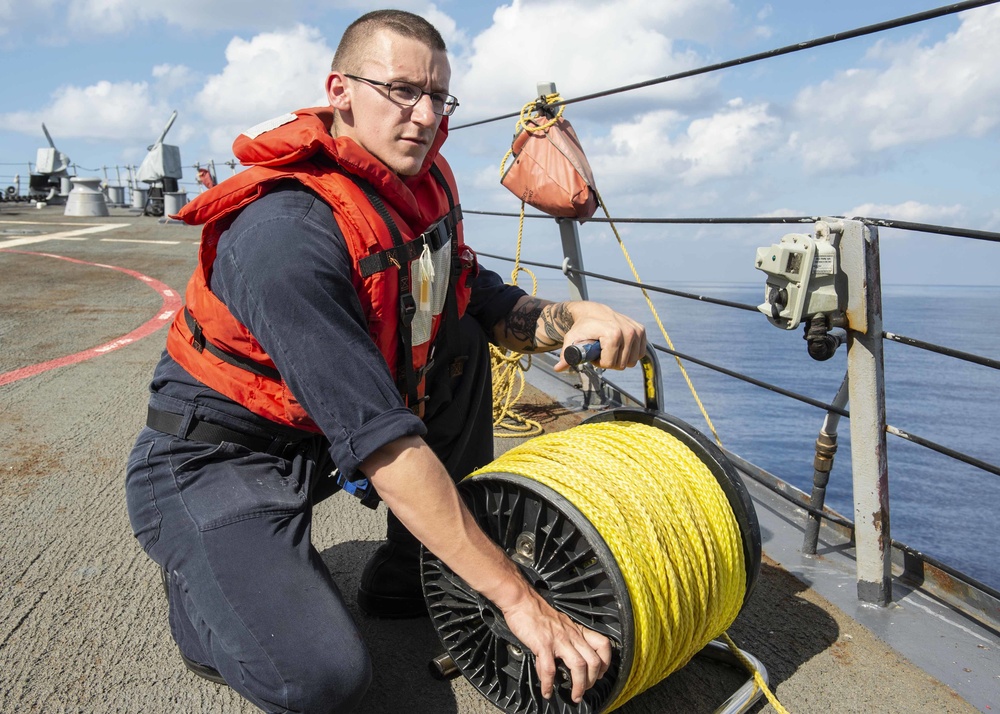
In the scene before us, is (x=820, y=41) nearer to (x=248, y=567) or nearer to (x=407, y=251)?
(x=407, y=251)

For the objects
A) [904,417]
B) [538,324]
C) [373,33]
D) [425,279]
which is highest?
[373,33]

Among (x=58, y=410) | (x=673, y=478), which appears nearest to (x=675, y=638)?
(x=673, y=478)

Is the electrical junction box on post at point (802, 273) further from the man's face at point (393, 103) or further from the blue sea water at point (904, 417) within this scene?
the man's face at point (393, 103)

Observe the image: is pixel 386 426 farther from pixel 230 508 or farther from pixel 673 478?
pixel 673 478

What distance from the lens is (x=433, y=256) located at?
6.35 ft

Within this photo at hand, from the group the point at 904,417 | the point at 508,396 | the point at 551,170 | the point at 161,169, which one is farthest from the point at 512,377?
the point at 161,169

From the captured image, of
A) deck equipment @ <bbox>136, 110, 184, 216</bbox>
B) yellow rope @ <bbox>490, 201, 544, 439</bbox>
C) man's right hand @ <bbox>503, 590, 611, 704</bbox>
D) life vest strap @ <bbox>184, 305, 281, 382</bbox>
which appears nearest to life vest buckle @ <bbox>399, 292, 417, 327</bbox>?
life vest strap @ <bbox>184, 305, 281, 382</bbox>

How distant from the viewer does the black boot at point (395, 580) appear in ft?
7.13

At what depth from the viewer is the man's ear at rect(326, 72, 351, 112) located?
1.92m

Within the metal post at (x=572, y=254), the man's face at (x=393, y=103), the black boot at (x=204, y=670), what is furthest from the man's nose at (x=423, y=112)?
the metal post at (x=572, y=254)

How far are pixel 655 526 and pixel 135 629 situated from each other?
138 centimetres

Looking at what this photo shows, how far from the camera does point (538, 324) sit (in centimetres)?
229

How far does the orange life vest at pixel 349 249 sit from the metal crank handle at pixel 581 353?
361mm

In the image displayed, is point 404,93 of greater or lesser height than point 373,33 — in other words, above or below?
below
